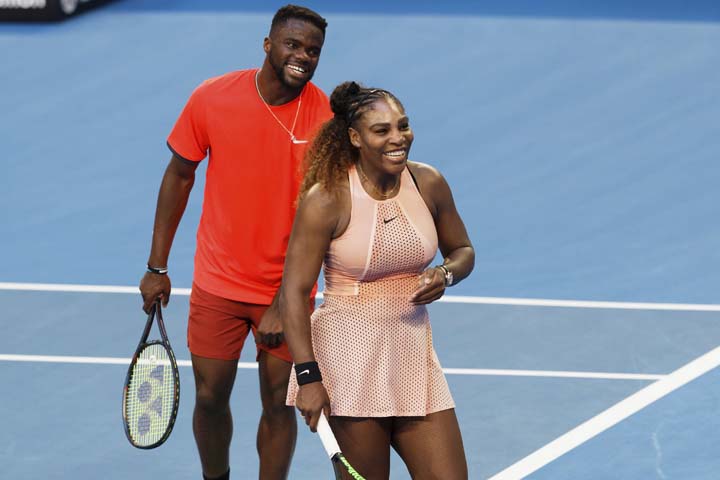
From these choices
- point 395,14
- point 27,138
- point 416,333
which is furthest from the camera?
point 395,14

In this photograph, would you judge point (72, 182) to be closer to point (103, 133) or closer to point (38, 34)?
point (103, 133)

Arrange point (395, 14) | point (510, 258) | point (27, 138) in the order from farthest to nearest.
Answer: point (395, 14) → point (27, 138) → point (510, 258)

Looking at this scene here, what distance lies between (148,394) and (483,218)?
192 inches

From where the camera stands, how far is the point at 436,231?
5.37 meters

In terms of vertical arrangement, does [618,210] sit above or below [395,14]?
below

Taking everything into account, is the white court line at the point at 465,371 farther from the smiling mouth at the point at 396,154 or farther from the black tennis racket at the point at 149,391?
the smiling mouth at the point at 396,154

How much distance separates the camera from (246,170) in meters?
5.96

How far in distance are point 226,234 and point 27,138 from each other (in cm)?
687

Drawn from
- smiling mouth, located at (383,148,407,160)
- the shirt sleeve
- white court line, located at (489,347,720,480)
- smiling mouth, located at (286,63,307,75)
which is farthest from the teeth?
white court line, located at (489,347,720,480)

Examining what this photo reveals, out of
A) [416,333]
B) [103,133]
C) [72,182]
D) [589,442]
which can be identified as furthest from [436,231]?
[103,133]

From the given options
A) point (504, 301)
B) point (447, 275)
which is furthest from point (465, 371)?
point (447, 275)

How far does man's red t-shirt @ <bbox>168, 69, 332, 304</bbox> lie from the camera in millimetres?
5938

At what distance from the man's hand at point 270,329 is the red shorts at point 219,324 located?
0.74ft

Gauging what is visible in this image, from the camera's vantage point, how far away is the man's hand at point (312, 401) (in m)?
5.08
